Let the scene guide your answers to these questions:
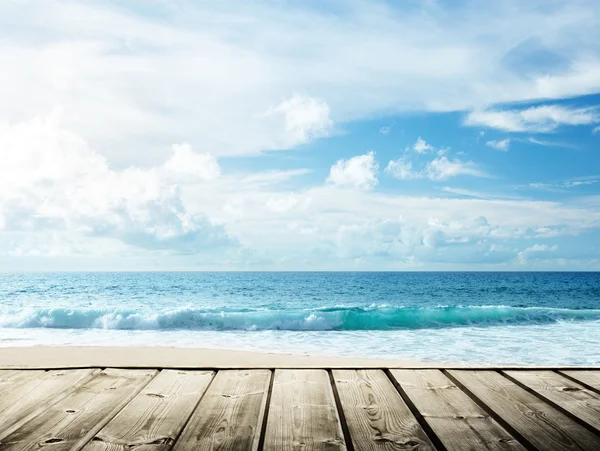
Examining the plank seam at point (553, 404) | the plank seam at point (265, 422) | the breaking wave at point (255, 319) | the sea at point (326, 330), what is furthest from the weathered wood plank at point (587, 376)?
the breaking wave at point (255, 319)

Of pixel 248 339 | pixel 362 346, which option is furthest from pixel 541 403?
pixel 248 339

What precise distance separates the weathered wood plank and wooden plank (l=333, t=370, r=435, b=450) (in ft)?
3.17

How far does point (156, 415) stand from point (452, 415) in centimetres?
110

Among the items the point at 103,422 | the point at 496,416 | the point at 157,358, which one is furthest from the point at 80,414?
the point at 157,358

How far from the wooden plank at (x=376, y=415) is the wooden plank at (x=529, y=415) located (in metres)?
0.36

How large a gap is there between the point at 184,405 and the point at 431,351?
813 centimetres

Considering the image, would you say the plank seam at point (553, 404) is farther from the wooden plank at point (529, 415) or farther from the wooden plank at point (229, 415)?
the wooden plank at point (229, 415)

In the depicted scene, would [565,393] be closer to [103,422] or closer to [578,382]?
[578,382]

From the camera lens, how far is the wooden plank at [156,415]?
1.59m

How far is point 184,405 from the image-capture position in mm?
1994

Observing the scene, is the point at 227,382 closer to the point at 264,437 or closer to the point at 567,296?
the point at 264,437

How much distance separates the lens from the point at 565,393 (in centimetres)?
226

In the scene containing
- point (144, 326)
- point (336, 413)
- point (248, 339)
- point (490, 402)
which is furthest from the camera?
point (144, 326)

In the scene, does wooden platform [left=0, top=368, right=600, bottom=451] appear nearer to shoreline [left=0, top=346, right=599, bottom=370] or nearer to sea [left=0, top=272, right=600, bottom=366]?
shoreline [left=0, top=346, right=599, bottom=370]
